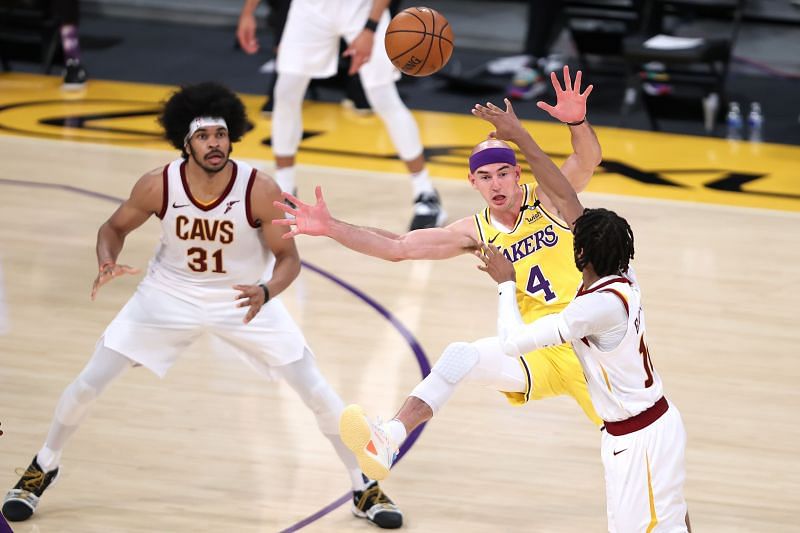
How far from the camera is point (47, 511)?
5.54 m

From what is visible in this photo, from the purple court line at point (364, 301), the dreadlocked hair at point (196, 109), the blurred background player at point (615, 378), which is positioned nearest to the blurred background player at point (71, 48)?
the purple court line at point (364, 301)

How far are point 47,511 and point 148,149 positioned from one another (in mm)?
6007

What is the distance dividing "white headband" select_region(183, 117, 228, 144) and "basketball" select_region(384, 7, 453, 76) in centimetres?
115

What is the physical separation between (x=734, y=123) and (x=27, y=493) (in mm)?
8580

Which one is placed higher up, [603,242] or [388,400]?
[603,242]

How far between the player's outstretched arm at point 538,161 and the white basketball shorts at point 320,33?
160 inches

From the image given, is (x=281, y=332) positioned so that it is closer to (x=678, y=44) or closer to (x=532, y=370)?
(x=532, y=370)

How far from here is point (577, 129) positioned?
5254 millimetres

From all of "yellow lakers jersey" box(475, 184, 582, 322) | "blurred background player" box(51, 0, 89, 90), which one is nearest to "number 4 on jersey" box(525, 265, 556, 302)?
"yellow lakers jersey" box(475, 184, 582, 322)

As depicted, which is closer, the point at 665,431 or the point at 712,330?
the point at 665,431

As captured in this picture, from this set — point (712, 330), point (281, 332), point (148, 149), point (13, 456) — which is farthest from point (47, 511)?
point (148, 149)

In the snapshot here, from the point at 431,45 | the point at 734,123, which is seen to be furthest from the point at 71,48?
the point at 431,45

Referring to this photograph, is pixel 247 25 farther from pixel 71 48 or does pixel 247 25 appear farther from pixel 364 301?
pixel 71 48

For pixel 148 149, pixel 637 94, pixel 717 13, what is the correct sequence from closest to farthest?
pixel 148 149, pixel 637 94, pixel 717 13
